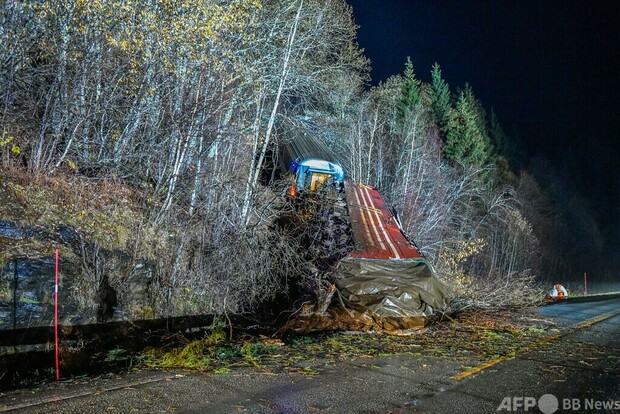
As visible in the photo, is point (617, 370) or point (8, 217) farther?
point (8, 217)

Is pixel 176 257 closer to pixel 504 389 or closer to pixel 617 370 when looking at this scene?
pixel 504 389

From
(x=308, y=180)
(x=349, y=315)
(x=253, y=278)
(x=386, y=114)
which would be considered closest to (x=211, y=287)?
(x=253, y=278)

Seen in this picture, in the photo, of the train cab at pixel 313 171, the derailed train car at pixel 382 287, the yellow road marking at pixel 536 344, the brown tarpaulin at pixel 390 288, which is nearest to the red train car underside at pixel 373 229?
the derailed train car at pixel 382 287

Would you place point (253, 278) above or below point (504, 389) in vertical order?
above

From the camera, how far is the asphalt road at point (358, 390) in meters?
4.59

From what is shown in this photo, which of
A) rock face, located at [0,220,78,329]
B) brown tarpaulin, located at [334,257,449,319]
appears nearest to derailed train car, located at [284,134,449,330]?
brown tarpaulin, located at [334,257,449,319]

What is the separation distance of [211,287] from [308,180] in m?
8.07

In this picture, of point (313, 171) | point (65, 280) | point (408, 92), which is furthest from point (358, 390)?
point (408, 92)

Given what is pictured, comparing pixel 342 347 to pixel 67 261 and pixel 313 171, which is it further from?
pixel 313 171

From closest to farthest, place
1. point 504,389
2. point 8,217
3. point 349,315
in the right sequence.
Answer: point 504,389 < point 8,217 < point 349,315

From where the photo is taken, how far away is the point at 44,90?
9125 millimetres

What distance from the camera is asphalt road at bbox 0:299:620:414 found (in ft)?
Result: 15.0

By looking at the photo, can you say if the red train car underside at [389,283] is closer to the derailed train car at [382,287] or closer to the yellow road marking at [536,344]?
the derailed train car at [382,287]

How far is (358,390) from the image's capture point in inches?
204
